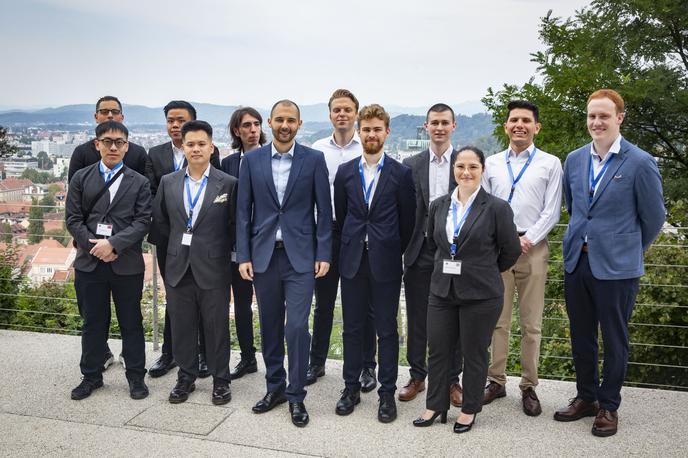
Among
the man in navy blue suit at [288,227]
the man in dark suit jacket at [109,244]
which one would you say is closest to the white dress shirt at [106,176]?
the man in dark suit jacket at [109,244]

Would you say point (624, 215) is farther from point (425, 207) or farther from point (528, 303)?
point (425, 207)

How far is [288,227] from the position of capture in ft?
12.3

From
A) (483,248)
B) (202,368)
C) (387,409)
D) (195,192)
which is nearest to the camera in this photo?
(483,248)

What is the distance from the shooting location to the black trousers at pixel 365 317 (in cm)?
377

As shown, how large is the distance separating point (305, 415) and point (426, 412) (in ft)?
2.39

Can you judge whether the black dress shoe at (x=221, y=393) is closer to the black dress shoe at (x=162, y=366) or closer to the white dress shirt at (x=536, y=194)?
the black dress shoe at (x=162, y=366)

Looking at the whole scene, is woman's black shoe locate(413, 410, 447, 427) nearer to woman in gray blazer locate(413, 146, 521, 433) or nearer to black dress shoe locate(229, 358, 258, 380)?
woman in gray blazer locate(413, 146, 521, 433)

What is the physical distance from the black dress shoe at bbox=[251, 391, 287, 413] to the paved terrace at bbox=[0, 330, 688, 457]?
47mm

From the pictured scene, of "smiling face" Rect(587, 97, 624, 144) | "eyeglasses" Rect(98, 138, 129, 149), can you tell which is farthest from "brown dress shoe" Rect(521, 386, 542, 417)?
"eyeglasses" Rect(98, 138, 129, 149)

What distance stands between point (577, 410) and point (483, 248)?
124cm

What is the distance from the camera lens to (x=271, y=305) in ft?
12.7

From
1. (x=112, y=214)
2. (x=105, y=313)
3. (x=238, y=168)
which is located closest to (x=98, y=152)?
(x=112, y=214)

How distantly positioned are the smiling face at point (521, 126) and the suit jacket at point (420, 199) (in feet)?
1.23

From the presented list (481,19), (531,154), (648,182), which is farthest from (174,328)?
(481,19)
